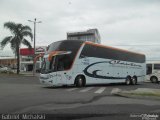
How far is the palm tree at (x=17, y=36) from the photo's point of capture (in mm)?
55500

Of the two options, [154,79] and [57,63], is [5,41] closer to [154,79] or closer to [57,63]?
[154,79]

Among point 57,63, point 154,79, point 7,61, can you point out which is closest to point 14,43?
point 154,79

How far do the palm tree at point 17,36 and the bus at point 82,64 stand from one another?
1147 inches

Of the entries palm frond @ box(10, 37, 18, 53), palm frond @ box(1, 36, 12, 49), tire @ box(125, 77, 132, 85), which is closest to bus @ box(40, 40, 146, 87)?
tire @ box(125, 77, 132, 85)

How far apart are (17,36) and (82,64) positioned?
33695mm

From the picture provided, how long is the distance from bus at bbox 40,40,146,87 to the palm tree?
1147 inches

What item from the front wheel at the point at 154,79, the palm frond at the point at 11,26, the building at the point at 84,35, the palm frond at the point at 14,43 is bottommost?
the front wheel at the point at 154,79

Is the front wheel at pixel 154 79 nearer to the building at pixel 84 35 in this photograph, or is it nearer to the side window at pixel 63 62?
the side window at pixel 63 62

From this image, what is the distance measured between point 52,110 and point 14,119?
1792 mm

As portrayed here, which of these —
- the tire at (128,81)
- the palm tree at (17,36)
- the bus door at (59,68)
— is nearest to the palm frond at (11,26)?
the palm tree at (17,36)

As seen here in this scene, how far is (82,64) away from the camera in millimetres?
24359

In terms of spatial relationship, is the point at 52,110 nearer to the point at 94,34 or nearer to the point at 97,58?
the point at 97,58

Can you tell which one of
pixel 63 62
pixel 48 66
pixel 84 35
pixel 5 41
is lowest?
pixel 48 66

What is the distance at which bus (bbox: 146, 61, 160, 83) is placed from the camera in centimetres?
4119
